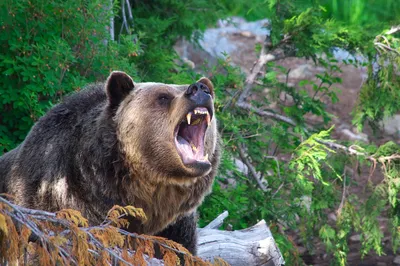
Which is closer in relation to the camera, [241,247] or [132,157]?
[132,157]

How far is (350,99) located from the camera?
12.9m

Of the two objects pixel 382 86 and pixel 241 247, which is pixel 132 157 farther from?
pixel 382 86

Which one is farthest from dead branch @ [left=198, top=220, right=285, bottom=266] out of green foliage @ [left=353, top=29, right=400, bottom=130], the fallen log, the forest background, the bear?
green foliage @ [left=353, top=29, right=400, bottom=130]

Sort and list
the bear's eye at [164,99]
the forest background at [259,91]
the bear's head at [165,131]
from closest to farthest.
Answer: the bear's head at [165,131]
the bear's eye at [164,99]
the forest background at [259,91]

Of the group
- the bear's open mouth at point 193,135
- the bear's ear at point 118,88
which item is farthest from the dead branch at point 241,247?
the bear's ear at point 118,88

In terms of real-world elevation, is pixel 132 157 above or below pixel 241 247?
above

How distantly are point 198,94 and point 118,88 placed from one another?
66 cm

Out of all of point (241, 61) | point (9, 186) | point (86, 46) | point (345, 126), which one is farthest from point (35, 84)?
point (241, 61)

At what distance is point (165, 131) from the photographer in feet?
15.3

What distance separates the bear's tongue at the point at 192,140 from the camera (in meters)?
4.64

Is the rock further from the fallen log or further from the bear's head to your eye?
the bear's head

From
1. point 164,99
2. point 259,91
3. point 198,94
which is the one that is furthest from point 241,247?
point 259,91

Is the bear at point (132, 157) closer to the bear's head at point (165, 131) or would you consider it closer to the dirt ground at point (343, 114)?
the bear's head at point (165, 131)

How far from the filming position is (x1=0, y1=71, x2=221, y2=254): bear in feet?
15.3
